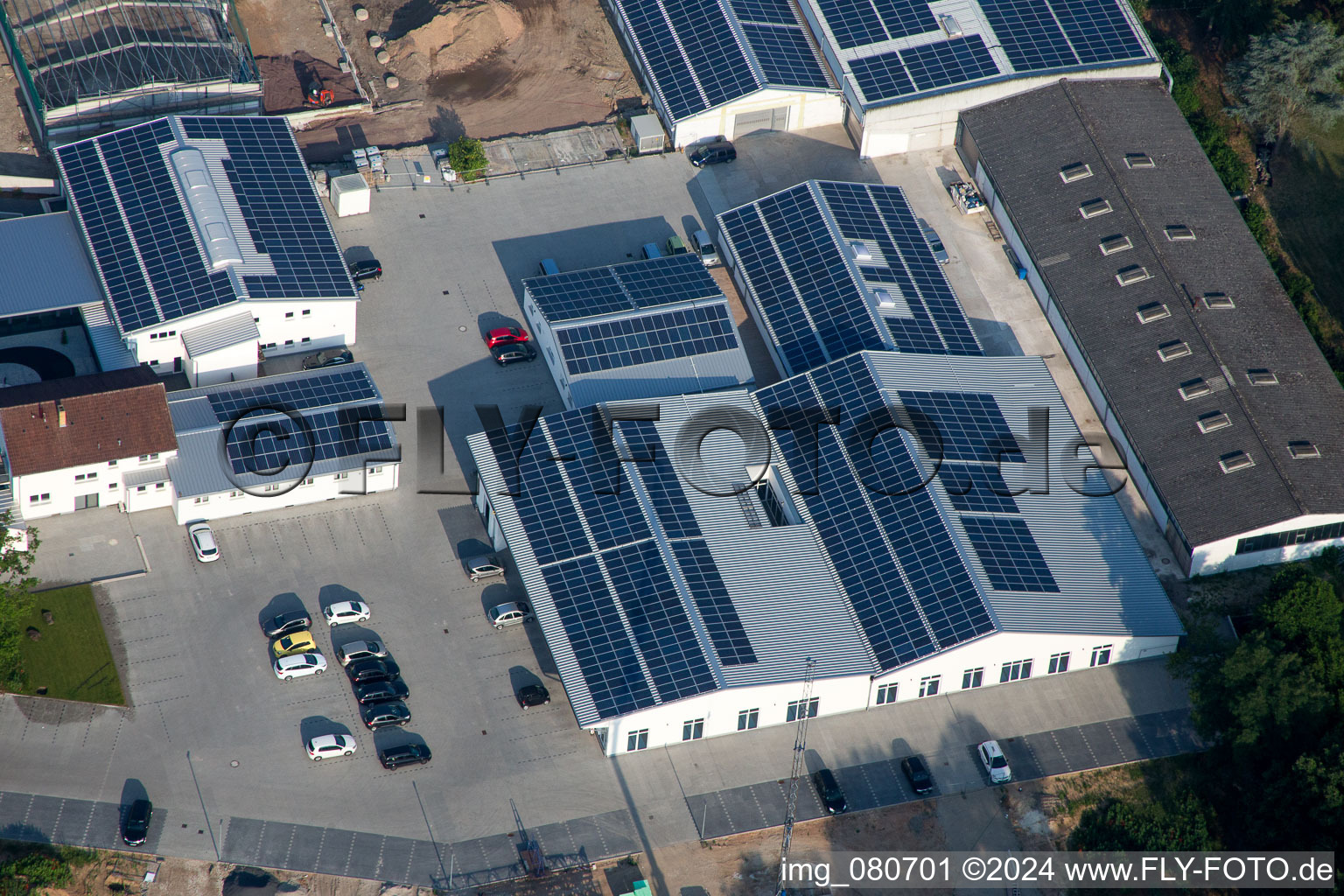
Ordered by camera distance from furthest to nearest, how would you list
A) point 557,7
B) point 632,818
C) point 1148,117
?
point 557,7 → point 1148,117 → point 632,818

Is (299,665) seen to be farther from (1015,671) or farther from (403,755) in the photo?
(1015,671)

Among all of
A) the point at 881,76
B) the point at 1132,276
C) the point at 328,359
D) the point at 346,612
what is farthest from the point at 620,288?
the point at 1132,276

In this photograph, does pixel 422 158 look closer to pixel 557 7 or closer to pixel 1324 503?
pixel 557 7

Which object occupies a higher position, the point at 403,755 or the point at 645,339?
the point at 645,339

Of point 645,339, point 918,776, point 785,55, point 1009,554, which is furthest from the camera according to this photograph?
point 785,55

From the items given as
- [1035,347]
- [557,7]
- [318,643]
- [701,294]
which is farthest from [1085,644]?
[557,7]

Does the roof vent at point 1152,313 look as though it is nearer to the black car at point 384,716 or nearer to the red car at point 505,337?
the red car at point 505,337

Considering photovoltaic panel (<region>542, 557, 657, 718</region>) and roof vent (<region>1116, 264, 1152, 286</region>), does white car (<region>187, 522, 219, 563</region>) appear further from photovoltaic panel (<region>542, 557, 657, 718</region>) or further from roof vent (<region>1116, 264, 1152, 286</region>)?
roof vent (<region>1116, 264, 1152, 286</region>)

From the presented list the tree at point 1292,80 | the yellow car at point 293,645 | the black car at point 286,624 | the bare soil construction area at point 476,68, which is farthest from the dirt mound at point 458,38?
the tree at point 1292,80
